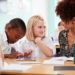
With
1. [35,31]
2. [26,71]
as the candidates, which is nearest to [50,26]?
[35,31]

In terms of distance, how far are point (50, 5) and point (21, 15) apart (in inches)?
50.6

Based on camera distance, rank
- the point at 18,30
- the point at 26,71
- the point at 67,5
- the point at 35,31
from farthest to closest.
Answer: the point at 35,31, the point at 18,30, the point at 67,5, the point at 26,71

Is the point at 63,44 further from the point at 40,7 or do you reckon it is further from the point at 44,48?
the point at 40,7

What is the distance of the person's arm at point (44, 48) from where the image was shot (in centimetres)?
210

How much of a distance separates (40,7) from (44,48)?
3026 millimetres

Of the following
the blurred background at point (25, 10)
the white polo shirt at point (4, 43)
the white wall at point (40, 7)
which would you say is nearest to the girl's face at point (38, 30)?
the white polo shirt at point (4, 43)

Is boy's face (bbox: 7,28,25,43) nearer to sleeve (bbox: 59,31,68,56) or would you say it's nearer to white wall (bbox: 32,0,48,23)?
sleeve (bbox: 59,31,68,56)

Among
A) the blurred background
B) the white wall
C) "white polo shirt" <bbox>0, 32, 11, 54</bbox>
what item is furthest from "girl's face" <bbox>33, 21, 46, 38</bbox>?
the white wall

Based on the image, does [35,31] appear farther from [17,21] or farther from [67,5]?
[67,5]

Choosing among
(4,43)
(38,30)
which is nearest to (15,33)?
(4,43)

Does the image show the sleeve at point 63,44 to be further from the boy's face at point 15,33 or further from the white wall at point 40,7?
the white wall at point 40,7

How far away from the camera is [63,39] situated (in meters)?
2.12

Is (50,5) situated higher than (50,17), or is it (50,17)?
(50,5)

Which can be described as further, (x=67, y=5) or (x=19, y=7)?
(x=19, y=7)
